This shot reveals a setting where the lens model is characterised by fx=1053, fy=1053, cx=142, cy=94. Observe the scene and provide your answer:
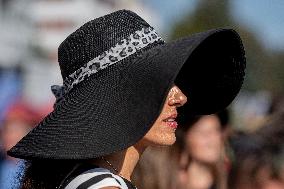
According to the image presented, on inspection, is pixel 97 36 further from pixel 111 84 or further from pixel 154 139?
pixel 154 139

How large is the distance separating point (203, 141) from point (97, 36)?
2.49 m

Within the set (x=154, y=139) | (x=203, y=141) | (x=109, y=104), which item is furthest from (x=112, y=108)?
(x=203, y=141)

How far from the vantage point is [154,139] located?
10.1 ft

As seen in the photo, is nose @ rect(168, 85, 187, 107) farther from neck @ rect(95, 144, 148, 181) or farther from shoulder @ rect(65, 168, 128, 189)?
shoulder @ rect(65, 168, 128, 189)

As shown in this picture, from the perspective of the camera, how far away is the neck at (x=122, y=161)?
3.07 meters

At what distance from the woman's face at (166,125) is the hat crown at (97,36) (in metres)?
0.23

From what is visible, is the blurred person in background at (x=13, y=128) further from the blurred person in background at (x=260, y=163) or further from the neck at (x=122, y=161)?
the neck at (x=122, y=161)

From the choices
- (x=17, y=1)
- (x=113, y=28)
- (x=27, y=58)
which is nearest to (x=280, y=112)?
(x=113, y=28)

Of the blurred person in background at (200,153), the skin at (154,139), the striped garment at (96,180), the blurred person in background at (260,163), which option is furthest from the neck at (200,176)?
the striped garment at (96,180)

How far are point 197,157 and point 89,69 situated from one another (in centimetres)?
256

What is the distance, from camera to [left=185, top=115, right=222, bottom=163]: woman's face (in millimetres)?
5535

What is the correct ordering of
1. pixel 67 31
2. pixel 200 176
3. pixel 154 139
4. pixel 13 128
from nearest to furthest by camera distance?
pixel 154 139 → pixel 200 176 → pixel 13 128 → pixel 67 31

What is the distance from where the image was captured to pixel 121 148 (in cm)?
290

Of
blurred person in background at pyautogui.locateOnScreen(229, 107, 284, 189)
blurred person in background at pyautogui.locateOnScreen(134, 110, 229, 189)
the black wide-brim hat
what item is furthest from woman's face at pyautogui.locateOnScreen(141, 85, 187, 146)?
blurred person in background at pyautogui.locateOnScreen(134, 110, 229, 189)
